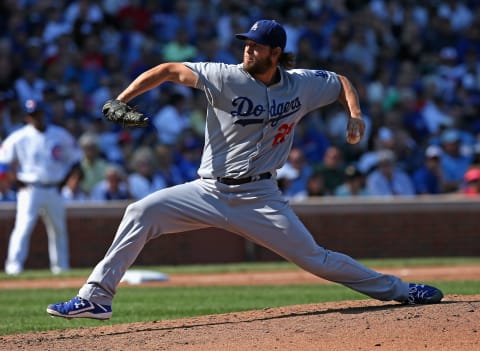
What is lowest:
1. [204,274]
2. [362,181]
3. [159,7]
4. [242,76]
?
[204,274]

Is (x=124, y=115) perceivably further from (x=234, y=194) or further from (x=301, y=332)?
(x=301, y=332)

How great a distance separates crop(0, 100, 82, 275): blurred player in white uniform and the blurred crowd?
3.46 ft

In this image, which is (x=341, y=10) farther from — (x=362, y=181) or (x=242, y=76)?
(x=242, y=76)

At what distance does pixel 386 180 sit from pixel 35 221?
19.2 feet

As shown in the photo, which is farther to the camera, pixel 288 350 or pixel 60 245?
pixel 60 245

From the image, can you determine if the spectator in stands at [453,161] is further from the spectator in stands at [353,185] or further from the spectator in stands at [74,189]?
the spectator in stands at [74,189]

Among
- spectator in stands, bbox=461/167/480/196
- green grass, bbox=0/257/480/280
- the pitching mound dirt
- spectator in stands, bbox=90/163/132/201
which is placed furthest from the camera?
spectator in stands, bbox=461/167/480/196

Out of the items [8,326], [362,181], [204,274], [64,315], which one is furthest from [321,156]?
[64,315]

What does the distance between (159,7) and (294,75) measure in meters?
12.2

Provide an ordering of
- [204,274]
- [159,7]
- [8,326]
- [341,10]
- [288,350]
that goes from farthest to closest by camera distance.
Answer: [341,10] < [159,7] < [204,274] < [8,326] < [288,350]

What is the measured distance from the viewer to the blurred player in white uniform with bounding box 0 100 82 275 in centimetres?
1318

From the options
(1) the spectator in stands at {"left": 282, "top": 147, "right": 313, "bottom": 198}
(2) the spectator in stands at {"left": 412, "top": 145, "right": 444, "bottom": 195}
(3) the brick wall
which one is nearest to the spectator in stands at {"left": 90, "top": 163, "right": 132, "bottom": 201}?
(3) the brick wall

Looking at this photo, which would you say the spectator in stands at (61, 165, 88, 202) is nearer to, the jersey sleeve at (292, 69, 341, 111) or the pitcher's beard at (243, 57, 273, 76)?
the jersey sleeve at (292, 69, 341, 111)

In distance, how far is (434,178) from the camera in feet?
55.5
